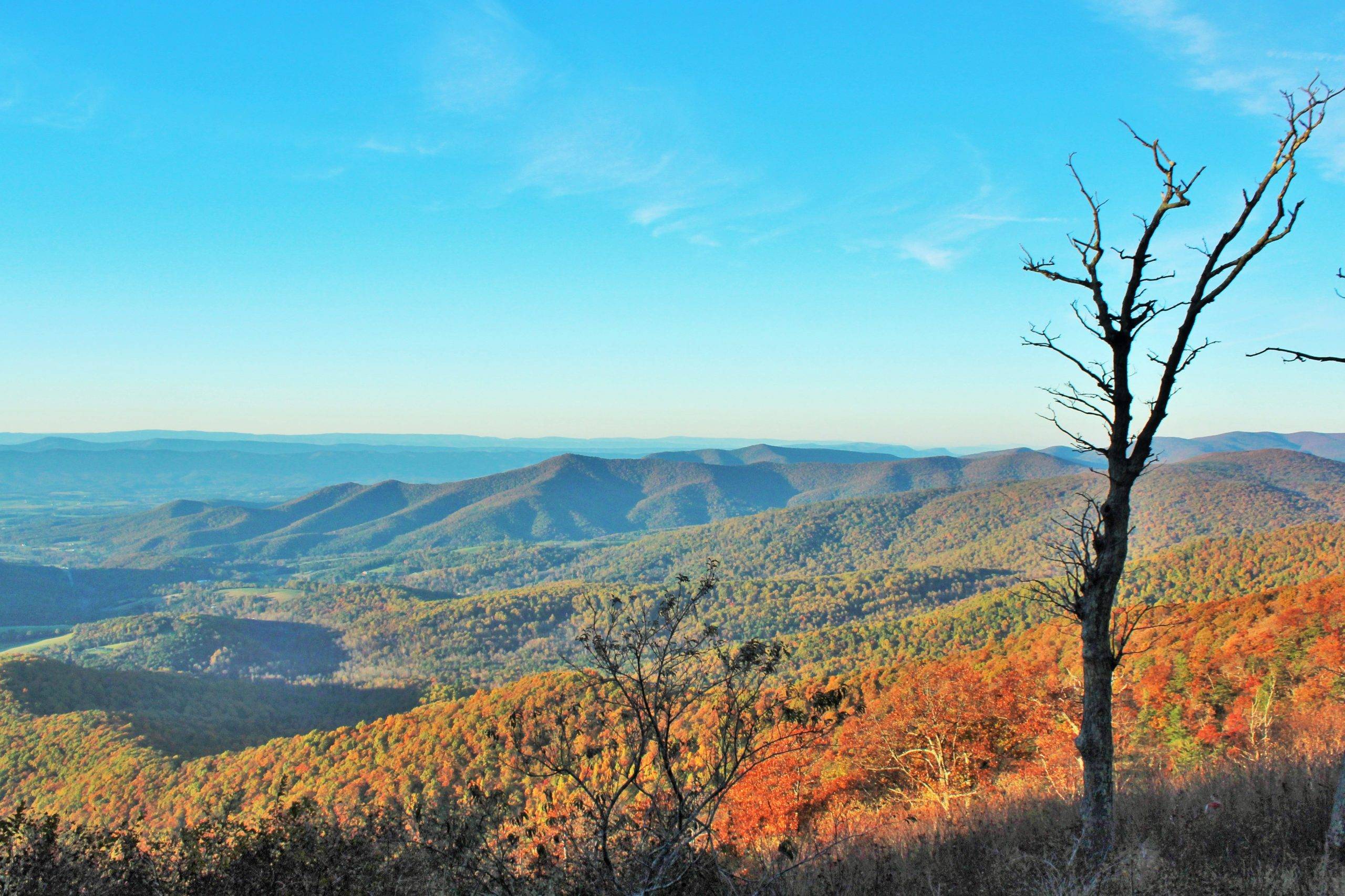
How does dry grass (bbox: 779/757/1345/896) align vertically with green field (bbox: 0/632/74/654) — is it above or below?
above

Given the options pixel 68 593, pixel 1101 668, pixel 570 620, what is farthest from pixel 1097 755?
pixel 68 593

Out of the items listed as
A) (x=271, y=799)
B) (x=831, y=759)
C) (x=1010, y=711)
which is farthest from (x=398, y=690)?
(x=1010, y=711)

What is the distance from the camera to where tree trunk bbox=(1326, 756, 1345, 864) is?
5.46 meters

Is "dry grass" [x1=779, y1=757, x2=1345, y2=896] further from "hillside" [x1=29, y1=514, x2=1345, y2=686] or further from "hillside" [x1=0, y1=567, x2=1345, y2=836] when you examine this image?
"hillside" [x1=29, y1=514, x2=1345, y2=686]

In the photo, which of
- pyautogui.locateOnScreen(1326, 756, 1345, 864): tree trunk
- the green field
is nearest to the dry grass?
pyautogui.locateOnScreen(1326, 756, 1345, 864): tree trunk

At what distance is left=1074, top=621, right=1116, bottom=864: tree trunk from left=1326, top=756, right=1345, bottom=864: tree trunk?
153 cm

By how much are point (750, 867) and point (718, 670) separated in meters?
2.86

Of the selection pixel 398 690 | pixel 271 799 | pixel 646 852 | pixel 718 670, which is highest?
pixel 718 670

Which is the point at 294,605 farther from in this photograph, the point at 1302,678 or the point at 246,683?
the point at 1302,678

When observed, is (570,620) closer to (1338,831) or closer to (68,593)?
(1338,831)

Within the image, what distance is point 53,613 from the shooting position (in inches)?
6073

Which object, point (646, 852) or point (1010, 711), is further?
point (1010, 711)

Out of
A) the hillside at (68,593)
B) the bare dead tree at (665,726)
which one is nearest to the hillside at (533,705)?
the bare dead tree at (665,726)

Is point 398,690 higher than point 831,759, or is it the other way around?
point 831,759
